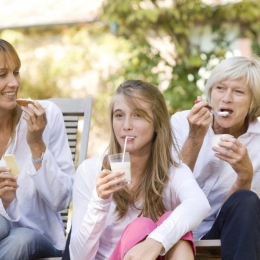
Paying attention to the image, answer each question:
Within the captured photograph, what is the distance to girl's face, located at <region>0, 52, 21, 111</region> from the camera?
3842mm

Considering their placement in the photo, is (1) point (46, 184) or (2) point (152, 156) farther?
(1) point (46, 184)

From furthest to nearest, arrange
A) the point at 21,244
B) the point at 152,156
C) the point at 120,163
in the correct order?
the point at 152,156 < the point at 21,244 < the point at 120,163

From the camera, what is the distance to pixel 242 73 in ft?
12.7

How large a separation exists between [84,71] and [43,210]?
464 centimetres

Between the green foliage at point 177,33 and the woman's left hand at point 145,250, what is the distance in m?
4.38

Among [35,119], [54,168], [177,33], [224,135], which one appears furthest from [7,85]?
[177,33]

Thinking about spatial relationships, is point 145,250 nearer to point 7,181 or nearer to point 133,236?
point 133,236

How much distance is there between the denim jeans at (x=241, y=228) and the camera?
314cm

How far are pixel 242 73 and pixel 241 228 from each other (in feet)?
3.28

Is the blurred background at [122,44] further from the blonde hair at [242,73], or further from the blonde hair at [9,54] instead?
the blonde hair at [9,54]

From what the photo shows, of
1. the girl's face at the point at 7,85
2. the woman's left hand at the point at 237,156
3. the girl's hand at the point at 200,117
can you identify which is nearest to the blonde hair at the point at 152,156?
the girl's hand at the point at 200,117

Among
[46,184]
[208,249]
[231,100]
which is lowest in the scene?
[208,249]

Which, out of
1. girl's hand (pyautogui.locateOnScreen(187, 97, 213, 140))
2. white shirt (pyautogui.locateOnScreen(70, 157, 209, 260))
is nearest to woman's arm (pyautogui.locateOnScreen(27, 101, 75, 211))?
white shirt (pyautogui.locateOnScreen(70, 157, 209, 260))

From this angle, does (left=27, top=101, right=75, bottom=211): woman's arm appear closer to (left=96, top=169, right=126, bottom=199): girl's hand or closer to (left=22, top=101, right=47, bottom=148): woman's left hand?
(left=22, top=101, right=47, bottom=148): woman's left hand
